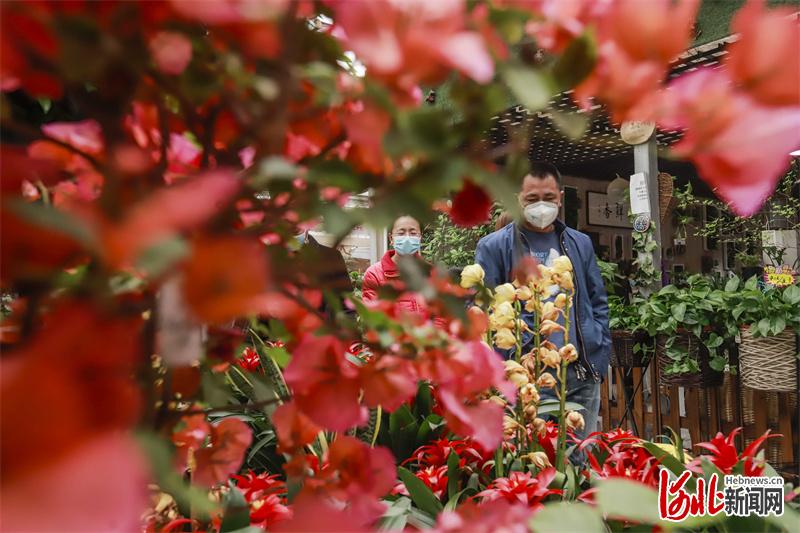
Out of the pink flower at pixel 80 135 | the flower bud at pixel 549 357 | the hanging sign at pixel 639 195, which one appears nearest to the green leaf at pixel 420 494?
the flower bud at pixel 549 357

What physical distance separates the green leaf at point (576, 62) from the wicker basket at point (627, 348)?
3.43 m

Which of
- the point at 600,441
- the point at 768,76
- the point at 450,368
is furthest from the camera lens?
the point at 600,441

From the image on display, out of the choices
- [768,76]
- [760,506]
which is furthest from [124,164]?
[760,506]

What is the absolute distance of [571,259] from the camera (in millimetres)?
2426

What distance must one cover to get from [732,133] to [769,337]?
3.03 meters

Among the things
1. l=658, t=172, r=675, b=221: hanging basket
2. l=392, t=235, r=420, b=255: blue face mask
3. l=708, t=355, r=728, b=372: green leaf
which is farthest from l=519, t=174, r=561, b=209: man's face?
l=658, t=172, r=675, b=221: hanging basket

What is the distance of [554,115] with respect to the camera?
0.31 meters

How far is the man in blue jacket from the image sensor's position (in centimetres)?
234

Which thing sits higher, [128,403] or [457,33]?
[457,33]

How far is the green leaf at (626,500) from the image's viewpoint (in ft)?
1.00

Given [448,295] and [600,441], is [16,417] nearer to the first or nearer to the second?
[448,295]

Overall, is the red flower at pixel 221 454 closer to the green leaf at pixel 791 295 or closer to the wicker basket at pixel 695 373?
the green leaf at pixel 791 295

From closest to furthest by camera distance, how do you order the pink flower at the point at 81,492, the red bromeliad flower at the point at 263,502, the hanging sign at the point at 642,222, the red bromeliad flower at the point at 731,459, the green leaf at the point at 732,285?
the pink flower at the point at 81,492, the red bromeliad flower at the point at 263,502, the red bromeliad flower at the point at 731,459, the green leaf at the point at 732,285, the hanging sign at the point at 642,222

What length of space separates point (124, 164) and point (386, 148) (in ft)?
0.36
